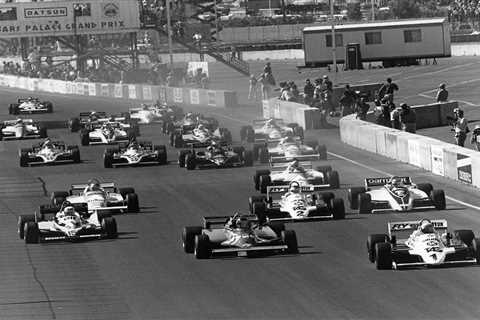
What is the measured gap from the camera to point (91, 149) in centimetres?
5497

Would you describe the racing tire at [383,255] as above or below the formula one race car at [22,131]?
below

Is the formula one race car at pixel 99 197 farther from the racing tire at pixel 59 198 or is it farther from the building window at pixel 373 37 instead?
the building window at pixel 373 37

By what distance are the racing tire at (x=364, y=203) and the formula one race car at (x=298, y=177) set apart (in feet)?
14.0

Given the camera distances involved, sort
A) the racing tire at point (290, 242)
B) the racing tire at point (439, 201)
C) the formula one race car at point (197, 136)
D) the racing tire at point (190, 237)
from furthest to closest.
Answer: the formula one race car at point (197, 136)
the racing tire at point (439, 201)
the racing tire at point (190, 237)
the racing tire at point (290, 242)

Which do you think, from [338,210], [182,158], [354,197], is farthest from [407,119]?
[338,210]

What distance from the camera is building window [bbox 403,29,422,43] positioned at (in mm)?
95562

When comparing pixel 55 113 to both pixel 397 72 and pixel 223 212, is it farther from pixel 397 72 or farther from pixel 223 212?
pixel 223 212

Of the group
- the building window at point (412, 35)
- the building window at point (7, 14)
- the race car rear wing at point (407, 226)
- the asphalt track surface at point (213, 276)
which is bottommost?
the asphalt track surface at point (213, 276)

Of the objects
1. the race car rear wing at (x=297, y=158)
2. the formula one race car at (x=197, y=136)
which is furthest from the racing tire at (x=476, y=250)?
the formula one race car at (x=197, y=136)

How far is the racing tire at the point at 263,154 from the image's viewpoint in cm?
4550

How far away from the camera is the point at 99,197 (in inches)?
1369

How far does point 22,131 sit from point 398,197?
3089cm

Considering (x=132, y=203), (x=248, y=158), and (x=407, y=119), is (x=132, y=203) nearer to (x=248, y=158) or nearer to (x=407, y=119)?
(x=248, y=158)

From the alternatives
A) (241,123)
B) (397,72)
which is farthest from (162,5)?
(241,123)
